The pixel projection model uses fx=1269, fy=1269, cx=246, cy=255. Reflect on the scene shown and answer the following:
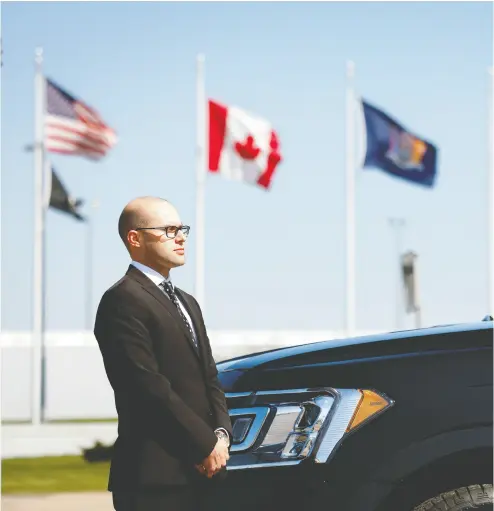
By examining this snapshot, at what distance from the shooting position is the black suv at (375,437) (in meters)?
4.22

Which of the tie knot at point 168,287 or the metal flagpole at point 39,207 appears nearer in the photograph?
the tie knot at point 168,287

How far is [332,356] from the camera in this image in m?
4.50

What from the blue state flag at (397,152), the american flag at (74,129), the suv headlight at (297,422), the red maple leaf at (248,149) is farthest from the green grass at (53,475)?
the blue state flag at (397,152)

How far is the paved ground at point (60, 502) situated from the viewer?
899cm

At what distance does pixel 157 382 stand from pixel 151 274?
39 cm

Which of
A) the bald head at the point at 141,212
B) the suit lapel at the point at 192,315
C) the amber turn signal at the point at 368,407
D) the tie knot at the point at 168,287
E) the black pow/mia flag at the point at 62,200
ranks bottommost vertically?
the amber turn signal at the point at 368,407

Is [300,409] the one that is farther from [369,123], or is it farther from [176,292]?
[369,123]

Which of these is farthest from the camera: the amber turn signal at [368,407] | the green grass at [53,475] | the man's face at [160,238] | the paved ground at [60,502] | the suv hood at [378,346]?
the green grass at [53,475]

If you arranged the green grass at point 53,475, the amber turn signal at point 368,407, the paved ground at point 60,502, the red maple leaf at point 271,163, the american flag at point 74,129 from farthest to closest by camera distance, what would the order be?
the red maple leaf at point 271,163 < the american flag at point 74,129 < the green grass at point 53,475 < the paved ground at point 60,502 < the amber turn signal at point 368,407

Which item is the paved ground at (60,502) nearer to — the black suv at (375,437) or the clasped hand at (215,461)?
the black suv at (375,437)

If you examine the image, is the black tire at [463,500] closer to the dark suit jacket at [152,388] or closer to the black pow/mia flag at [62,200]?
the dark suit jacket at [152,388]

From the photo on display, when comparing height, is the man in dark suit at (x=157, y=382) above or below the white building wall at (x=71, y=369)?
above

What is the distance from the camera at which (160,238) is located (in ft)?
13.6

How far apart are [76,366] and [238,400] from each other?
36.8 meters
